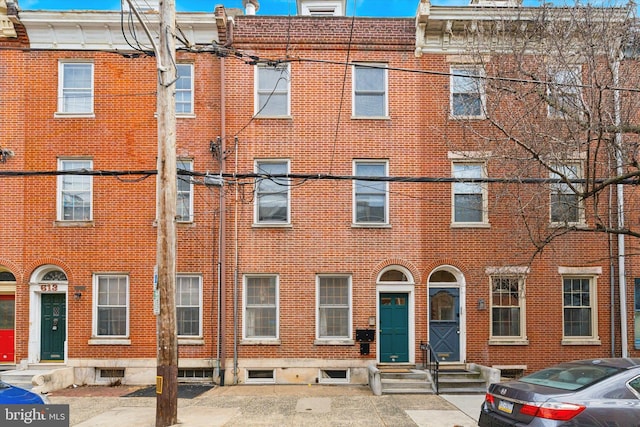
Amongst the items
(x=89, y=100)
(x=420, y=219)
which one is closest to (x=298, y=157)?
(x=420, y=219)

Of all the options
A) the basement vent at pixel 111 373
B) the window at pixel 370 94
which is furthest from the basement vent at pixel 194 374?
the window at pixel 370 94

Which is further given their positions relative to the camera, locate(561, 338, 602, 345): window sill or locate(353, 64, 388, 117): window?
locate(353, 64, 388, 117): window

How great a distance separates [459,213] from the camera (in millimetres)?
14703

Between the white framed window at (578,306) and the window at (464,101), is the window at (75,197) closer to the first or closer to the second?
the window at (464,101)

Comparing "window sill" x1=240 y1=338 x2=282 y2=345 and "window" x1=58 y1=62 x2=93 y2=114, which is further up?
"window" x1=58 y1=62 x2=93 y2=114

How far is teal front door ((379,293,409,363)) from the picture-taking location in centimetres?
1433

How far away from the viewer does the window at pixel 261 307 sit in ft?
47.2

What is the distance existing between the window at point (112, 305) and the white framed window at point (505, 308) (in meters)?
10.2

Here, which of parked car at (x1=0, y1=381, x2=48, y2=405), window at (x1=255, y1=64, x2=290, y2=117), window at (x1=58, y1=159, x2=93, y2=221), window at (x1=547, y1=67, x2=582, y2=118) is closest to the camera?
parked car at (x1=0, y1=381, x2=48, y2=405)

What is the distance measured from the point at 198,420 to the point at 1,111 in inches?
421

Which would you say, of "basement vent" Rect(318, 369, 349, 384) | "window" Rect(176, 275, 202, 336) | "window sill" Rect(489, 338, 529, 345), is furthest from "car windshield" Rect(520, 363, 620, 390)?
"window" Rect(176, 275, 202, 336)

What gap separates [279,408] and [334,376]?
133 inches

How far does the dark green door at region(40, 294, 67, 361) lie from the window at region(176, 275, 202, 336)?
328cm

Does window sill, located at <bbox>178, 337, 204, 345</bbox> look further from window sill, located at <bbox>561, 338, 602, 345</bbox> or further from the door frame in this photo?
window sill, located at <bbox>561, 338, 602, 345</bbox>
